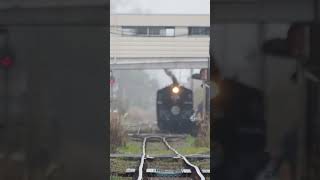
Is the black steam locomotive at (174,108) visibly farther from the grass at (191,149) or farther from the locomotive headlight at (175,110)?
the grass at (191,149)

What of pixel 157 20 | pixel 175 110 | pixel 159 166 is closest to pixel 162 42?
pixel 157 20

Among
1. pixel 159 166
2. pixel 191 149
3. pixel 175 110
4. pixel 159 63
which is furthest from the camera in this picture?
pixel 175 110

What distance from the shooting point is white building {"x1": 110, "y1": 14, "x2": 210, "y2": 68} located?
15133mm

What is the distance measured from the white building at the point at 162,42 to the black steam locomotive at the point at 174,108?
5.03 m

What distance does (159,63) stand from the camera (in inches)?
657

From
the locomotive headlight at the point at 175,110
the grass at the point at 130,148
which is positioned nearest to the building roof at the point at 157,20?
the grass at the point at 130,148

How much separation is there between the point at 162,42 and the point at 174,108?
815 cm

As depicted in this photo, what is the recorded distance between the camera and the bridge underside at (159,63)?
15.7 meters
